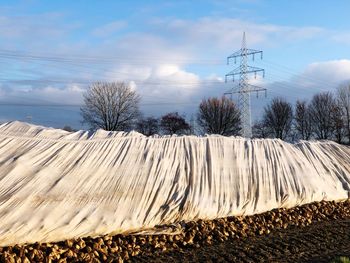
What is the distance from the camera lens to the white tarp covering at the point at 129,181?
7172mm

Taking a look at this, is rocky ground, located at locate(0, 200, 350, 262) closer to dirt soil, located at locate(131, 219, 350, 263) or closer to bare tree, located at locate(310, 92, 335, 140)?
dirt soil, located at locate(131, 219, 350, 263)

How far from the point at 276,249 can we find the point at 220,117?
63.0 m

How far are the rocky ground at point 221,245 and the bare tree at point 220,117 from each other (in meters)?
59.5

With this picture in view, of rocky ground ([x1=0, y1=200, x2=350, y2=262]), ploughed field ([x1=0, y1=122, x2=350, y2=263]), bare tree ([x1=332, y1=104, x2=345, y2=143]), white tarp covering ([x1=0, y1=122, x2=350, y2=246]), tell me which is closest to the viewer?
rocky ground ([x1=0, y1=200, x2=350, y2=262])

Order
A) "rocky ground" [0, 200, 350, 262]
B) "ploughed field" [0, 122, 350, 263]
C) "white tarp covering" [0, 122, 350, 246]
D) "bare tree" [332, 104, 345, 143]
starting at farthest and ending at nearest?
"bare tree" [332, 104, 345, 143] < "white tarp covering" [0, 122, 350, 246] < "ploughed field" [0, 122, 350, 263] < "rocky ground" [0, 200, 350, 262]

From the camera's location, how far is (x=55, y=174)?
25.4ft

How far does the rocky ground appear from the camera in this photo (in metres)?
6.61

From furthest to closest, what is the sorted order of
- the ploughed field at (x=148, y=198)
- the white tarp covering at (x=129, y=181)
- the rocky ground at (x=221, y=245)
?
1. the white tarp covering at (x=129, y=181)
2. the ploughed field at (x=148, y=198)
3. the rocky ground at (x=221, y=245)

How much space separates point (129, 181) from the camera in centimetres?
840

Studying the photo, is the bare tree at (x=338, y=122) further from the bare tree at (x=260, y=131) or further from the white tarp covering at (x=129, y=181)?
the white tarp covering at (x=129, y=181)

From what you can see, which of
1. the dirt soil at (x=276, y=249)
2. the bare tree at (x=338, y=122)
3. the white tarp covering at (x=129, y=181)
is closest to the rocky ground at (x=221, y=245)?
the dirt soil at (x=276, y=249)

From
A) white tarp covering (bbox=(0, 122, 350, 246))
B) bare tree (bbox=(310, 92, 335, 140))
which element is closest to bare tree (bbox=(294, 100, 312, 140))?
bare tree (bbox=(310, 92, 335, 140))

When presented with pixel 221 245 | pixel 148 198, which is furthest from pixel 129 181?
pixel 221 245

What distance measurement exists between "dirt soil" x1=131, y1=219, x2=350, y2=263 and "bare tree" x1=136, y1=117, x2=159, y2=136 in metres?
62.5
